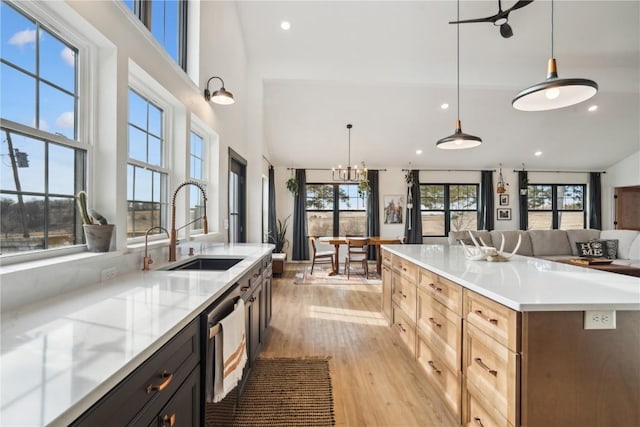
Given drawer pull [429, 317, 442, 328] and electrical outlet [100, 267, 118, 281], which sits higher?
electrical outlet [100, 267, 118, 281]

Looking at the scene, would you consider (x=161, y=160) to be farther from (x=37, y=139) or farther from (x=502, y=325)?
(x=502, y=325)

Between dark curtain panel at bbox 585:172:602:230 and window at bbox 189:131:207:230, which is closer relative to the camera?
window at bbox 189:131:207:230

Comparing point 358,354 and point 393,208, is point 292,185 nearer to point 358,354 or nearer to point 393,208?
point 393,208

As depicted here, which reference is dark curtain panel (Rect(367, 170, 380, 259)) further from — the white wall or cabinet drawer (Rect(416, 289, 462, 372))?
the white wall

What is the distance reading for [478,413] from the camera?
1546mm

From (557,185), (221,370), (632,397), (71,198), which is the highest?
(557,185)

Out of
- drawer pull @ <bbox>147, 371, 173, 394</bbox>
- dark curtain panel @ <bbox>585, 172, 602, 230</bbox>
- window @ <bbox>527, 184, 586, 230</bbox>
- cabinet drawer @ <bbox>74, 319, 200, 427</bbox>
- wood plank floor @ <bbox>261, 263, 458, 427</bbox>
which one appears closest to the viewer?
cabinet drawer @ <bbox>74, 319, 200, 427</bbox>

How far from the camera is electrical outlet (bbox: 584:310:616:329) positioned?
1279 mm

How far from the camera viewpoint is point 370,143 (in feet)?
22.9

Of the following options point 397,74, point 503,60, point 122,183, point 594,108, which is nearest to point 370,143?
point 397,74

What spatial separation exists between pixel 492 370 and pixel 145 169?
8.40 ft

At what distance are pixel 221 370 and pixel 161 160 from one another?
1.90 metres

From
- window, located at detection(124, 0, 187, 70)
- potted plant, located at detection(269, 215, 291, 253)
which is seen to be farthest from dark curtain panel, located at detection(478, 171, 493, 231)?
window, located at detection(124, 0, 187, 70)

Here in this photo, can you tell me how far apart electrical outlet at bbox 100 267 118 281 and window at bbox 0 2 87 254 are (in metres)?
0.22
